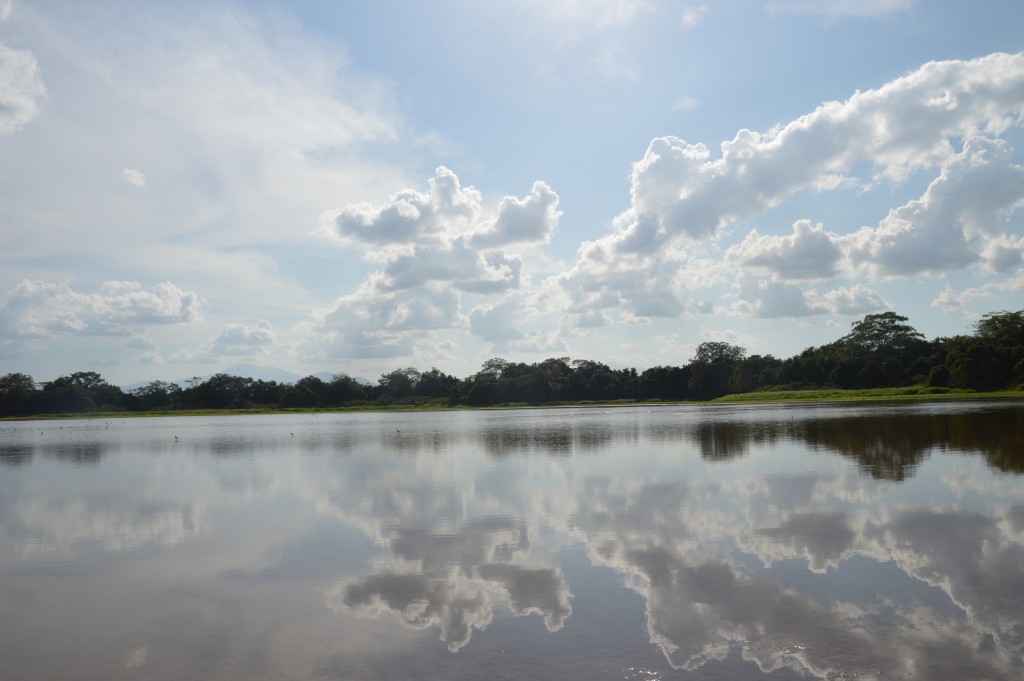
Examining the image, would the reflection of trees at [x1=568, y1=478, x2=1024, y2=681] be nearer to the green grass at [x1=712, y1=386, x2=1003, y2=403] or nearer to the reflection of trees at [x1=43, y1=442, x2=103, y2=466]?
the reflection of trees at [x1=43, y1=442, x2=103, y2=466]

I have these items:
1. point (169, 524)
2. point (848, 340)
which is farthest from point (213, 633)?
→ point (848, 340)

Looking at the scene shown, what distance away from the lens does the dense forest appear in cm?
13775

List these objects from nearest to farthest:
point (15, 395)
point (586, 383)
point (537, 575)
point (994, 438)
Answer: point (537, 575) → point (994, 438) → point (15, 395) → point (586, 383)

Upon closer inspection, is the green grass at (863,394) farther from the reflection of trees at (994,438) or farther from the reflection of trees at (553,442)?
the reflection of trees at (553,442)

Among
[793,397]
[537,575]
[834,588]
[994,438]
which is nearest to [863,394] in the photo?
[793,397]

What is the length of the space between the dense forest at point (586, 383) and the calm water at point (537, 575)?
110 meters

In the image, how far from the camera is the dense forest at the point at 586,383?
452 feet

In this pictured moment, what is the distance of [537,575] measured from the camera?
12.2 m

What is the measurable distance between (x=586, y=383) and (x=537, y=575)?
164m

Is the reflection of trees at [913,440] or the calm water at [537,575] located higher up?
the reflection of trees at [913,440]

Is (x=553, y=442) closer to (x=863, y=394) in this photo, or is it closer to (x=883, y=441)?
(x=883, y=441)

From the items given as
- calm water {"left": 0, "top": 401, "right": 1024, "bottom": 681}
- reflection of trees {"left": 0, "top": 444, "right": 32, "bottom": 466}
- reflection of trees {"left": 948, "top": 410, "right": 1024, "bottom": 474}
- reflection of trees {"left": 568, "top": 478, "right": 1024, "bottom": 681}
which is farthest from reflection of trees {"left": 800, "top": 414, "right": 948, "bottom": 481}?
reflection of trees {"left": 0, "top": 444, "right": 32, "bottom": 466}

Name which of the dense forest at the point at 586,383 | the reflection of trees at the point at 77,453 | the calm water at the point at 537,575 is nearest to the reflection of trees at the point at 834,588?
the calm water at the point at 537,575

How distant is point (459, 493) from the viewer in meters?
21.9
